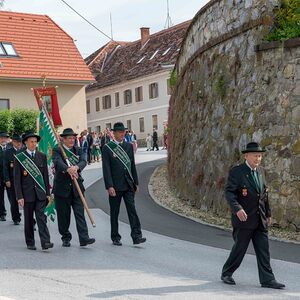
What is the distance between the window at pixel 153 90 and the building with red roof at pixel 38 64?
1269 centimetres

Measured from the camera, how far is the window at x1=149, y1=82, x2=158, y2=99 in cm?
5306

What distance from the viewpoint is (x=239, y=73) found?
1354 cm

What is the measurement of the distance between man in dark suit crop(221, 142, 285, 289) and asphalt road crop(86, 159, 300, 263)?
1922 millimetres

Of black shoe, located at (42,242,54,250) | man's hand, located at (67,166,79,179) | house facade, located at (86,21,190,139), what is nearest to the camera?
black shoe, located at (42,242,54,250)

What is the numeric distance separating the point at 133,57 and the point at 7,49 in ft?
70.4

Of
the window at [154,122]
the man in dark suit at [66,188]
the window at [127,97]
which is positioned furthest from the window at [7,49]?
the man in dark suit at [66,188]

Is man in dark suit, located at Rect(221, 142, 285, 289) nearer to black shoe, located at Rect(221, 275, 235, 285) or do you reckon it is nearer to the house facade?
black shoe, located at Rect(221, 275, 235, 285)

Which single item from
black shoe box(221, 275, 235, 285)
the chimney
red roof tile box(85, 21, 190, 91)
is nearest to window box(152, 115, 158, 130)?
red roof tile box(85, 21, 190, 91)

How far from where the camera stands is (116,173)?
10336 mm

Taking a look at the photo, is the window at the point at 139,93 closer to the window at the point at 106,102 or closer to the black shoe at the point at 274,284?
the window at the point at 106,102

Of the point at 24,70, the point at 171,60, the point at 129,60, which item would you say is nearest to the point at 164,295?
the point at 24,70

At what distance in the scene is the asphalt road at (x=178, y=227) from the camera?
10.1 metres

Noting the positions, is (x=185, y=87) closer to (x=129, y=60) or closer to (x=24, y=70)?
Answer: (x=24, y=70)

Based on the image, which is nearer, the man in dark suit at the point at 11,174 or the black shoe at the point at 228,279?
the black shoe at the point at 228,279
